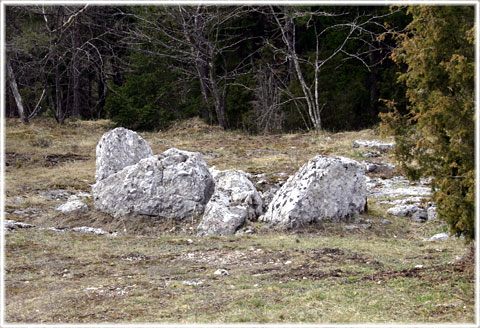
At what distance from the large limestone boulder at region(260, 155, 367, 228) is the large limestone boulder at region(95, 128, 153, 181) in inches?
184

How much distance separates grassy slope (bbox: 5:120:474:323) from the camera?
6.30 m

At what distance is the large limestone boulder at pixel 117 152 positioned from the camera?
1489 cm

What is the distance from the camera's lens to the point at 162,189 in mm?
12633

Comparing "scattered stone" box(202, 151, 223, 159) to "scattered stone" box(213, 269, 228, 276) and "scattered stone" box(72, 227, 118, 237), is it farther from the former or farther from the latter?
"scattered stone" box(213, 269, 228, 276)

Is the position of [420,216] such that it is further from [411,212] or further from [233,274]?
[233,274]

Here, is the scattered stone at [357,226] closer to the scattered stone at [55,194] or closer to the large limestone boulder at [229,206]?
the large limestone boulder at [229,206]

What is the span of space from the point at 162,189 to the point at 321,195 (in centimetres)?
335

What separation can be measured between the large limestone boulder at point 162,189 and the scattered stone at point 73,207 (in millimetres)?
285

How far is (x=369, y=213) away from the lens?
1227 cm

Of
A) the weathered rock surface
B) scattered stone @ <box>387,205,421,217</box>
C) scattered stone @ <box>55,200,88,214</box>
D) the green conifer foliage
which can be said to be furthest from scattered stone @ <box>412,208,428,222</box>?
scattered stone @ <box>55,200,88,214</box>

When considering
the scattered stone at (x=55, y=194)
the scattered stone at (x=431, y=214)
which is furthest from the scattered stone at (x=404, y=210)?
the scattered stone at (x=55, y=194)

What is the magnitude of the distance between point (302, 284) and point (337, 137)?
1551 centimetres

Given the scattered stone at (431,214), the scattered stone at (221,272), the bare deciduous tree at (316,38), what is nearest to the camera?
the scattered stone at (221,272)

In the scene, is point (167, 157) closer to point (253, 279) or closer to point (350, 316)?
point (253, 279)
